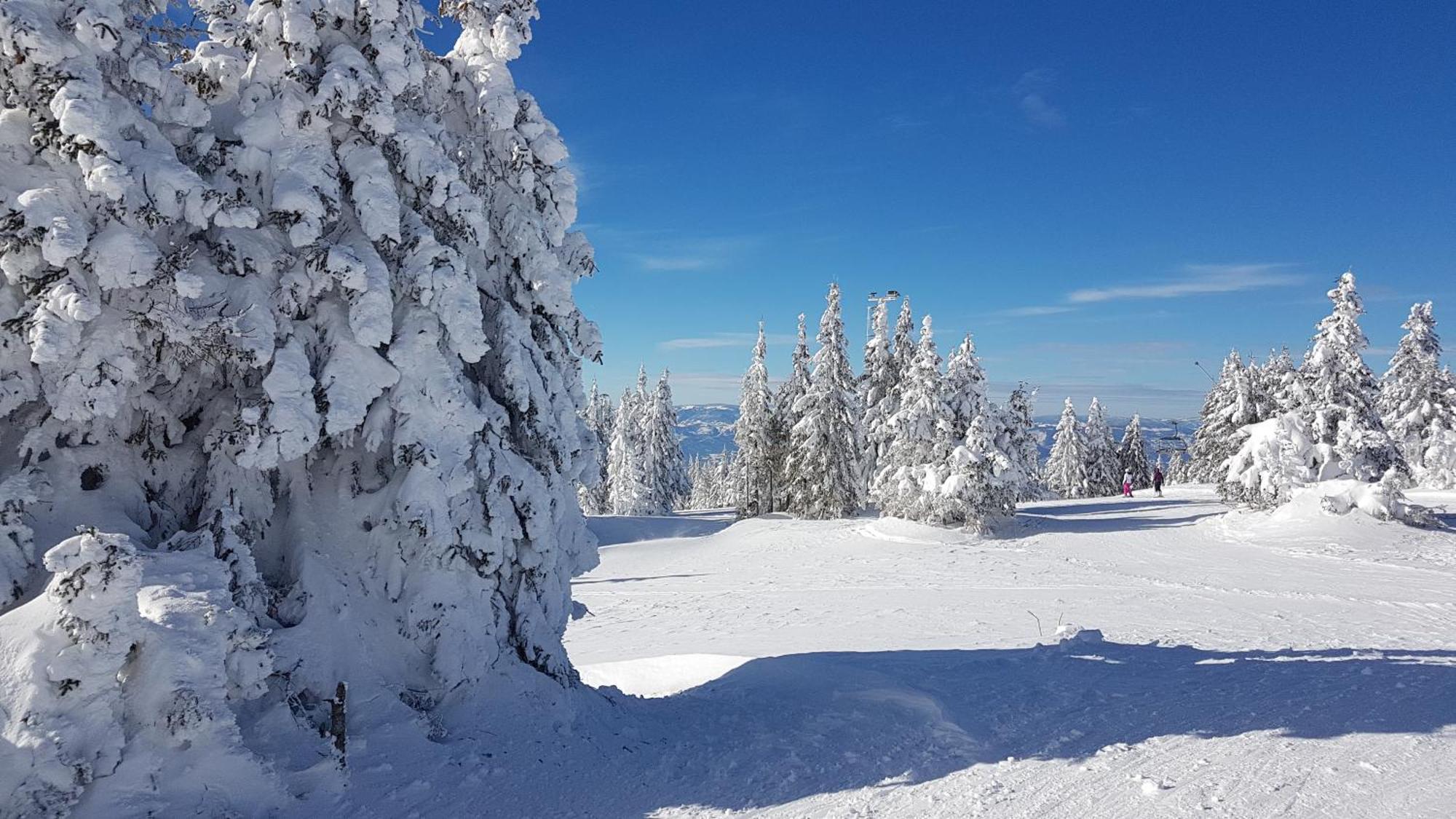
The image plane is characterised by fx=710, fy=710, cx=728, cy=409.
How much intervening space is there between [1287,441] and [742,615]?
23.4m

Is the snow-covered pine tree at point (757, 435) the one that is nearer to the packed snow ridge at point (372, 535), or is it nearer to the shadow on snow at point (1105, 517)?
the shadow on snow at point (1105, 517)

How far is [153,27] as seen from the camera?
6.56 m

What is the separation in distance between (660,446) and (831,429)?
2171 centimetres

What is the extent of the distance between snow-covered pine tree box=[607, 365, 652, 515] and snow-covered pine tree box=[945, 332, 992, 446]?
2843 centimetres

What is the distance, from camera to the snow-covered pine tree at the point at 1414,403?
38.2 metres

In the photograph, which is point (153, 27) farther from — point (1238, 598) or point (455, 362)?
point (1238, 598)

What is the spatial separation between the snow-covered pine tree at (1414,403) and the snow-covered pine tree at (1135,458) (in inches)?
983

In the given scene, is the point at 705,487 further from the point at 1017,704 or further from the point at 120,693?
the point at 120,693

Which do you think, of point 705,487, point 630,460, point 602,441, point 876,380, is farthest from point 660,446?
point 705,487

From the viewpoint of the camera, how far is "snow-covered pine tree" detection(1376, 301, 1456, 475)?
38156 millimetres

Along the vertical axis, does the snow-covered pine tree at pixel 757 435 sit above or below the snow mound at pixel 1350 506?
above

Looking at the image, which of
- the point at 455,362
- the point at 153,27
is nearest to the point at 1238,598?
the point at 455,362

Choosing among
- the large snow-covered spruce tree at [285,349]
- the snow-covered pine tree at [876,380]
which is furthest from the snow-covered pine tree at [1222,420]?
the large snow-covered spruce tree at [285,349]

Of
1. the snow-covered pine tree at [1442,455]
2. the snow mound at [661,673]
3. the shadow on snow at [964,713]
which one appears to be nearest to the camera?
the shadow on snow at [964,713]
